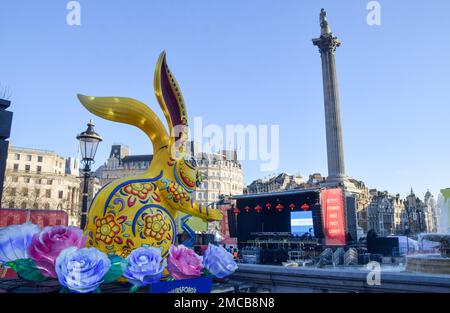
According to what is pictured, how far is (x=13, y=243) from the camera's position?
388cm

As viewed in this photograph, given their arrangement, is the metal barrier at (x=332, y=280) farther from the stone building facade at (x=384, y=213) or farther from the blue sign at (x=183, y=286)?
the stone building facade at (x=384, y=213)

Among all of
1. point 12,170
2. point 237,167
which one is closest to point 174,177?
point 12,170

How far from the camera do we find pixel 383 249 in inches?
950

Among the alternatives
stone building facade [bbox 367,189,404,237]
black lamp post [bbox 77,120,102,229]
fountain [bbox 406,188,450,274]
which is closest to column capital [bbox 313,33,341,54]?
fountain [bbox 406,188,450,274]

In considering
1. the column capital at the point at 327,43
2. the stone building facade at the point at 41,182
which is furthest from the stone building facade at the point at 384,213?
the stone building facade at the point at 41,182

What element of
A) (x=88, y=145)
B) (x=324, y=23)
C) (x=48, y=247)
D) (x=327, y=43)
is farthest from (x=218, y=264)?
(x=324, y=23)

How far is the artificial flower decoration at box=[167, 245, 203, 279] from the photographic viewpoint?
13.3ft

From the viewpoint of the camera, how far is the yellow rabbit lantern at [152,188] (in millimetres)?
5568

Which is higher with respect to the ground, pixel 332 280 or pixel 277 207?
Answer: pixel 277 207

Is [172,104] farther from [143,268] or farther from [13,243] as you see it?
[143,268]

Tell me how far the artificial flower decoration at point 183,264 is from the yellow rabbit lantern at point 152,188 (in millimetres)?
1304

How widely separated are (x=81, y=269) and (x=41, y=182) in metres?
65.6

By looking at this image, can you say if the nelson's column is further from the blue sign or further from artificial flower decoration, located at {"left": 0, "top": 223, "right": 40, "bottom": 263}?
artificial flower decoration, located at {"left": 0, "top": 223, "right": 40, "bottom": 263}
